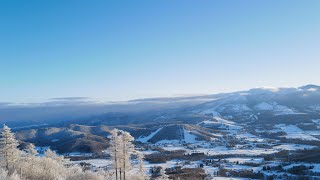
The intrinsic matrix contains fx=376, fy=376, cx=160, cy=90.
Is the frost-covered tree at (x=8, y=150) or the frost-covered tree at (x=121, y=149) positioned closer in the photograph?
the frost-covered tree at (x=121, y=149)

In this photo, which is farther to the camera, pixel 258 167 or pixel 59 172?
pixel 258 167

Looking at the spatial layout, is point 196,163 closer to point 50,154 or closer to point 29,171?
point 50,154


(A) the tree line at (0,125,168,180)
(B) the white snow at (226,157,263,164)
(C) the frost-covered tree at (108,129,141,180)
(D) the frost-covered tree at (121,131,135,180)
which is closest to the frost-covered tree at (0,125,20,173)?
(A) the tree line at (0,125,168,180)

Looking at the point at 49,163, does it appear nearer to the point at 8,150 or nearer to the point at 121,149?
the point at 8,150

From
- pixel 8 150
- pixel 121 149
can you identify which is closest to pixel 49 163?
pixel 8 150

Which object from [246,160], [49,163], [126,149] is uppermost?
[126,149]

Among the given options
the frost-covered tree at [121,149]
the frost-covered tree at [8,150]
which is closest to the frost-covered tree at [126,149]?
the frost-covered tree at [121,149]

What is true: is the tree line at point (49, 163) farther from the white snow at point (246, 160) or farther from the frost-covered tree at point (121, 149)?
the white snow at point (246, 160)

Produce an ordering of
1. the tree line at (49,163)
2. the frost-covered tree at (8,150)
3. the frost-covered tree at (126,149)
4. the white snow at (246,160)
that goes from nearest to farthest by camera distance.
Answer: the frost-covered tree at (126,149)
the tree line at (49,163)
the frost-covered tree at (8,150)
the white snow at (246,160)

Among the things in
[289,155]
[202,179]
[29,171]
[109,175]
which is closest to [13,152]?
[29,171]

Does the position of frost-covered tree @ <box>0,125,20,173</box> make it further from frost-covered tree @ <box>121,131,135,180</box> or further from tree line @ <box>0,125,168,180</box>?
frost-covered tree @ <box>121,131,135,180</box>

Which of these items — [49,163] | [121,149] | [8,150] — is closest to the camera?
[121,149]
